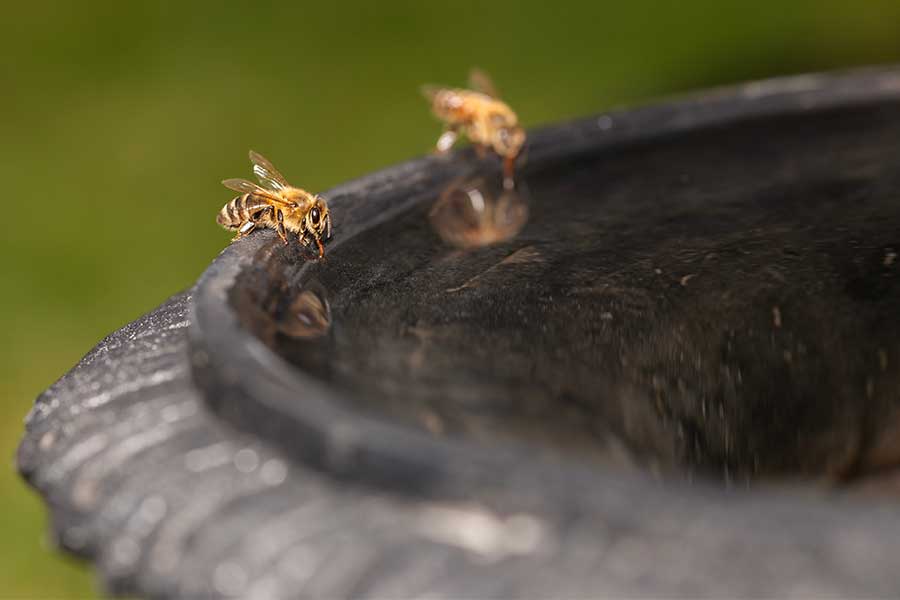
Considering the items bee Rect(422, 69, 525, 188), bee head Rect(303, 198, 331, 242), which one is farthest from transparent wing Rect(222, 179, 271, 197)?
bee Rect(422, 69, 525, 188)

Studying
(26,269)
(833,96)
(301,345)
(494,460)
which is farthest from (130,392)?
(26,269)

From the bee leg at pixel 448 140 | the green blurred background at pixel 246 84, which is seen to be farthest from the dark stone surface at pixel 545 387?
the green blurred background at pixel 246 84

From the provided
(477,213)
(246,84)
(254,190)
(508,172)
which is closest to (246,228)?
(254,190)

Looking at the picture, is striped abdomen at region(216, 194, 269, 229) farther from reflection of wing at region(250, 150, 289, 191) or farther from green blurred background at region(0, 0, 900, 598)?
green blurred background at region(0, 0, 900, 598)

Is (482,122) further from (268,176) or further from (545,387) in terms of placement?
(545,387)

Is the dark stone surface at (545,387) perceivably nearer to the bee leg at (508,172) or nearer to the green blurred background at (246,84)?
the bee leg at (508,172)
